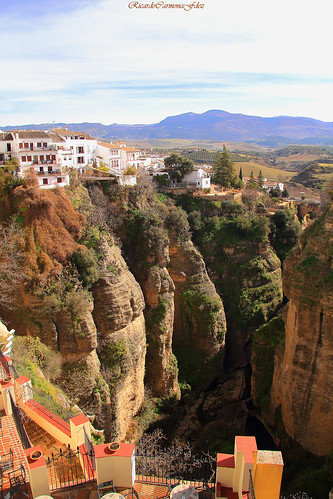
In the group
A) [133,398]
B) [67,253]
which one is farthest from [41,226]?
[133,398]

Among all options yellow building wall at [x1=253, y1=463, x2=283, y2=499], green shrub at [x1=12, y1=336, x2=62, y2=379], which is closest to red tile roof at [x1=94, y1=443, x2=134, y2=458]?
yellow building wall at [x1=253, y1=463, x2=283, y2=499]

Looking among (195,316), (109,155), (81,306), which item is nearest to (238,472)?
(81,306)

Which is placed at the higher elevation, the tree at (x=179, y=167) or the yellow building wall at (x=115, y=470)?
the tree at (x=179, y=167)

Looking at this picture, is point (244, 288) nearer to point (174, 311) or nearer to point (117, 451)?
point (174, 311)

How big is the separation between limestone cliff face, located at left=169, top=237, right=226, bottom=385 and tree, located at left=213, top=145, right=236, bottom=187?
44.8 feet

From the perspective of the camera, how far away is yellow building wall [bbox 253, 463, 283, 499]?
7.95 m

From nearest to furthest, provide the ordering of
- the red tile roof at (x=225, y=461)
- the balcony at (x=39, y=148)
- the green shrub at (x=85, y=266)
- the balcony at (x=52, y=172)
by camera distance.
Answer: the red tile roof at (x=225, y=461) < the green shrub at (x=85, y=266) < the balcony at (x=52, y=172) < the balcony at (x=39, y=148)

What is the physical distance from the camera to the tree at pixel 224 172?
45531 millimetres

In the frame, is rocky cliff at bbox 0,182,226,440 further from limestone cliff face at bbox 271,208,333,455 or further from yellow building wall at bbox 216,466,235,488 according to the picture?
yellow building wall at bbox 216,466,235,488

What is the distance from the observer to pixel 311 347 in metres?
18.9

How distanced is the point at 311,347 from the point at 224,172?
2980cm

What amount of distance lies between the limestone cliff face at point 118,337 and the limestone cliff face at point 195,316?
8.32 meters

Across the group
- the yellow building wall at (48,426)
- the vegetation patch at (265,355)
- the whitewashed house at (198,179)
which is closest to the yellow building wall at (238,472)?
the yellow building wall at (48,426)

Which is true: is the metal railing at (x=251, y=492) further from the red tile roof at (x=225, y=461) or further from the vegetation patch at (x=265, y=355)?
the vegetation patch at (x=265, y=355)
